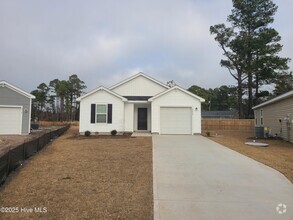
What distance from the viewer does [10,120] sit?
18.9m

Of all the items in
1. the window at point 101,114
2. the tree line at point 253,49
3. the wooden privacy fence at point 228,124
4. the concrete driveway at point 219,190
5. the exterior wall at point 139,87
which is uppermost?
the tree line at point 253,49

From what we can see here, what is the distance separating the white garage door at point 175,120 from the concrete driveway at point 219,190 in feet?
34.8

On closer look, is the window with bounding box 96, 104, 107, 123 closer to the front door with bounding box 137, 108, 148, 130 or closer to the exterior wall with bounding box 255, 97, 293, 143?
the front door with bounding box 137, 108, 148, 130

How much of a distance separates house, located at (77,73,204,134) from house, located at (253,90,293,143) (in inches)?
206

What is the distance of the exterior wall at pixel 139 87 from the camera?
22031 mm

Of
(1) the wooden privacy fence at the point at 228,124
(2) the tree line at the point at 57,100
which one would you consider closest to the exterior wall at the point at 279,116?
(1) the wooden privacy fence at the point at 228,124

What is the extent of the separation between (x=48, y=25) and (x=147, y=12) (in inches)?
273

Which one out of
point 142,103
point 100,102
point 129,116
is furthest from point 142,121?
point 100,102

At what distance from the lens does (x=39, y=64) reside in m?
26.7

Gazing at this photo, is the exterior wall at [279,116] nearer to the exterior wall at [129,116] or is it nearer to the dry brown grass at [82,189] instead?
the exterior wall at [129,116]

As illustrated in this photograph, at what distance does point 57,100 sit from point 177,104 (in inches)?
1560

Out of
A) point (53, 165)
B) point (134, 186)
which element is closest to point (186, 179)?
point (134, 186)

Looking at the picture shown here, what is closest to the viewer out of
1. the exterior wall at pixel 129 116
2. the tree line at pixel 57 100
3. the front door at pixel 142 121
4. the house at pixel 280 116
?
the house at pixel 280 116

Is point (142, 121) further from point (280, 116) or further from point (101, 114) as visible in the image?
point (280, 116)
